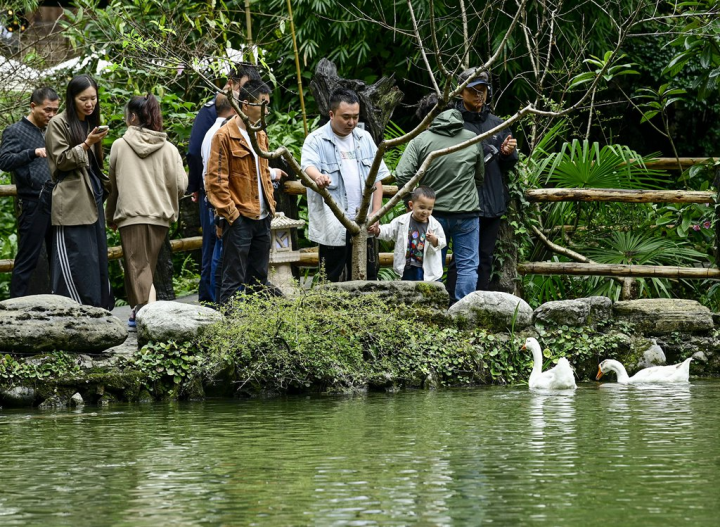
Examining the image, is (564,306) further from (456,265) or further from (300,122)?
(300,122)

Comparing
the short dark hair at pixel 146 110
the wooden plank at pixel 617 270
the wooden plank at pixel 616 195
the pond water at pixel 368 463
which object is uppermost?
the short dark hair at pixel 146 110

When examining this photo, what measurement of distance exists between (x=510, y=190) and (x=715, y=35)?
89.6 inches

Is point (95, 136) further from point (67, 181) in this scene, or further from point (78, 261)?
point (78, 261)

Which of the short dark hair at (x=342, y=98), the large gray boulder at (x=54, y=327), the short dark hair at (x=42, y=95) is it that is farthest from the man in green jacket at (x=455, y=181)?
the large gray boulder at (x=54, y=327)

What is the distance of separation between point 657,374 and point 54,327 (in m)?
4.43

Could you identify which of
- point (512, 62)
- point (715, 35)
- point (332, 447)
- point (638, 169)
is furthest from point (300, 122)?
point (332, 447)

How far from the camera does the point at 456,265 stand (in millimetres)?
10484

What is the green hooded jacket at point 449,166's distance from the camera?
33.6 ft

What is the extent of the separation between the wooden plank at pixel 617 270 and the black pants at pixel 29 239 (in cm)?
419

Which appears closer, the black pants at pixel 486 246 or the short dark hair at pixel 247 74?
the short dark hair at pixel 247 74

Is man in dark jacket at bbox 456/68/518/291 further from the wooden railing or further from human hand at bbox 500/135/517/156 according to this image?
the wooden railing

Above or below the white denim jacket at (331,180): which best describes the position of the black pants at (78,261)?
below

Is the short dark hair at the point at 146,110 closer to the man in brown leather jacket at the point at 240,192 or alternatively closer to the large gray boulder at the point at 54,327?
the man in brown leather jacket at the point at 240,192

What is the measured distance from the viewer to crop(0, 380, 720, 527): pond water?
4.48 metres
